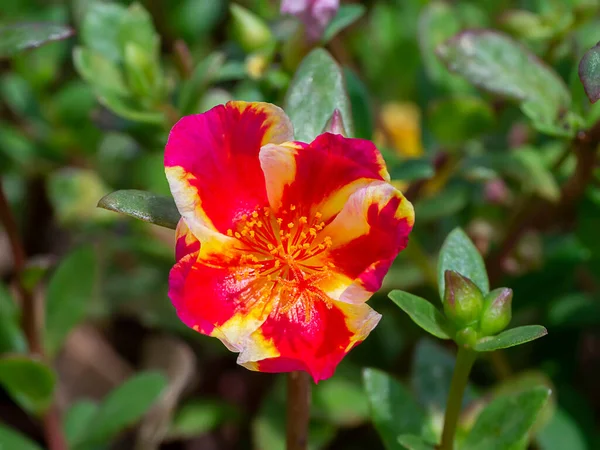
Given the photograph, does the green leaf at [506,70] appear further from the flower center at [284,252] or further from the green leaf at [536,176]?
the flower center at [284,252]

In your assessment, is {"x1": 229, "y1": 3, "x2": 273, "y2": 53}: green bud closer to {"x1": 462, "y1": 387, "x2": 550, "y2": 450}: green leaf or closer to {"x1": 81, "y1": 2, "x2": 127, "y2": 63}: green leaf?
{"x1": 81, "y1": 2, "x2": 127, "y2": 63}: green leaf

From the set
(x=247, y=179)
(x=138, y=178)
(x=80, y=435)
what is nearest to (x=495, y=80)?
(x=247, y=179)

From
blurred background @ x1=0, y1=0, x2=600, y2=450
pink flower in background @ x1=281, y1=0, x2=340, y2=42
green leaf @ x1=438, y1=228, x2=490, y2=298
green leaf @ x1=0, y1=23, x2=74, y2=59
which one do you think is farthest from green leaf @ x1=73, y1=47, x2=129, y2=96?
green leaf @ x1=438, y1=228, x2=490, y2=298

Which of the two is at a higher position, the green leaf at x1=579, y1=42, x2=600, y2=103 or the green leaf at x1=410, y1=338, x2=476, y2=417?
the green leaf at x1=579, y1=42, x2=600, y2=103

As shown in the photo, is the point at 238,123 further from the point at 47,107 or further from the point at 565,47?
the point at 47,107

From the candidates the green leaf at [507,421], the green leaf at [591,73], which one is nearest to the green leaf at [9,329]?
the green leaf at [507,421]

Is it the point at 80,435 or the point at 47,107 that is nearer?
the point at 80,435
